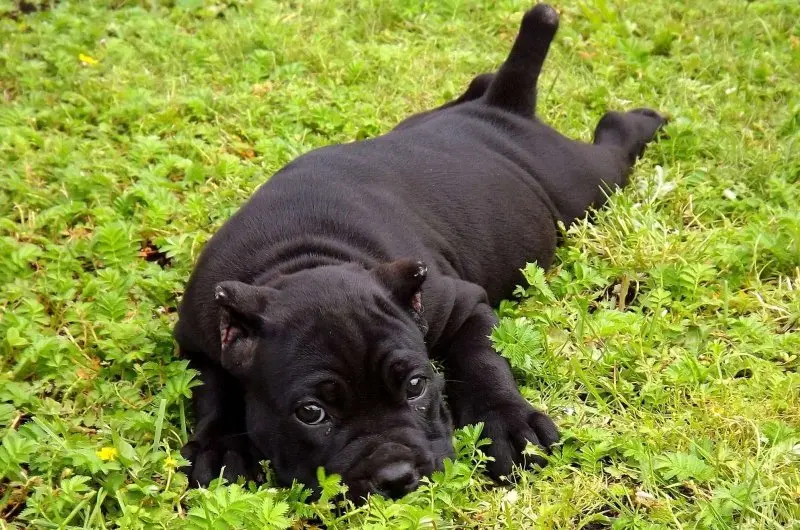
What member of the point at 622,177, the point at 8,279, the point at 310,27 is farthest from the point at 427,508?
the point at 310,27

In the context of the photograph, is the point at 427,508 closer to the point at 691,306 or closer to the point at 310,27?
the point at 691,306

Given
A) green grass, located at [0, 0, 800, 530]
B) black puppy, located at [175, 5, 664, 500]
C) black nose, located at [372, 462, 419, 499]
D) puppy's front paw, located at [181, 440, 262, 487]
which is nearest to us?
black nose, located at [372, 462, 419, 499]

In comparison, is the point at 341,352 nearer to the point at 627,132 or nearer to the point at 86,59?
the point at 627,132

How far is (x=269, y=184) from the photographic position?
476 centimetres

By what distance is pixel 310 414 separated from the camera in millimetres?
3631

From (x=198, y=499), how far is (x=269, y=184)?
166cm

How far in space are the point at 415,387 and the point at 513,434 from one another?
54 cm

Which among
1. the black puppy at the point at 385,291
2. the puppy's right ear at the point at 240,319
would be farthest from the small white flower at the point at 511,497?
the puppy's right ear at the point at 240,319

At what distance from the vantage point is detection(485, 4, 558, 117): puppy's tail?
5.83 m

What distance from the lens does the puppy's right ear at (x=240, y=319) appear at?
12.0 feet

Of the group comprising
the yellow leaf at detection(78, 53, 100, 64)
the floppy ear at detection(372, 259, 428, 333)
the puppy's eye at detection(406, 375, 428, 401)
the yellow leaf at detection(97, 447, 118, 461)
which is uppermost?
the floppy ear at detection(372, 259, 428, 333)

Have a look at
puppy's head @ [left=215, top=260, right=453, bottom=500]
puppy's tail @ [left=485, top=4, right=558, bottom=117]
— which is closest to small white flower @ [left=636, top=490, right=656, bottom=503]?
puppy's head @ [left=215, top=260, right=453, bottom=500]

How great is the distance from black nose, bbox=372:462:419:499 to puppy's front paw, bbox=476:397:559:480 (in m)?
0.54

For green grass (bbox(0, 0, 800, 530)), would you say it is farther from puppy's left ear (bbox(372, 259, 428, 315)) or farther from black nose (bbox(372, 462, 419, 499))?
puppy's left ear (bbox(372, 259, 428, 315))
